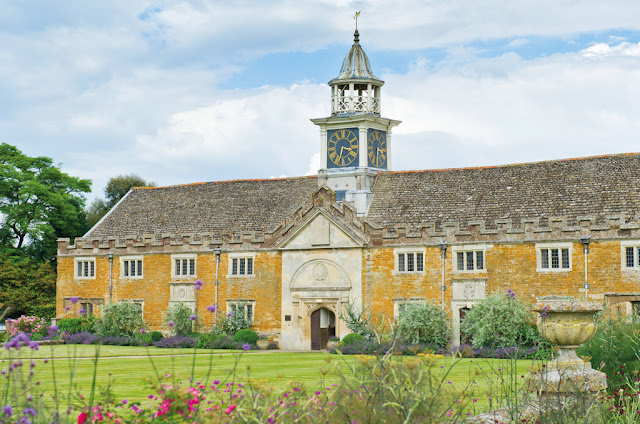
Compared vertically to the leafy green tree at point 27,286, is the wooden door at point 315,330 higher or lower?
lower

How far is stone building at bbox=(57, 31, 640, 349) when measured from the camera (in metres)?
35.9

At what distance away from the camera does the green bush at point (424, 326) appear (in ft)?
120

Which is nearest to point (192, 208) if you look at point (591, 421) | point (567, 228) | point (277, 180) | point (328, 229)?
point (277, 180)

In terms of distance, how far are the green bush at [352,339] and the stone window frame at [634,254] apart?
11311mm

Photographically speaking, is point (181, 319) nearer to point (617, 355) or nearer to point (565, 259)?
point (565, 259)

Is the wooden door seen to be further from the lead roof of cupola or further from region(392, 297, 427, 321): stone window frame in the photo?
the lead roof of cupola

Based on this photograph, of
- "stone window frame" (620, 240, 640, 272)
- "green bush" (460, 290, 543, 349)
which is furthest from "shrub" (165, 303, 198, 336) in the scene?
"stone window frame" (620, 240, 640, 272)

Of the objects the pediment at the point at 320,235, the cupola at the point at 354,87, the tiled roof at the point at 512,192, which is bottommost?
the pediment at the point at 320,235

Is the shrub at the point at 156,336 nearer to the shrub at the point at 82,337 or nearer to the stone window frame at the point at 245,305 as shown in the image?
the shrub at the point at 82,337

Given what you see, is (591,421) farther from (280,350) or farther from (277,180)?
(277,180)

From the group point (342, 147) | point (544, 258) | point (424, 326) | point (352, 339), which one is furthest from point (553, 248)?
point (342, 147)

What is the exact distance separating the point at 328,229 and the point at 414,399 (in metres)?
32.8

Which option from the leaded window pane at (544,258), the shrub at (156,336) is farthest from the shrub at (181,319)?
the leaded window pane at (544,258)

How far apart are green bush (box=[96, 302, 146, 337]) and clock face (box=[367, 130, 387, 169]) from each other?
48.7 feet
